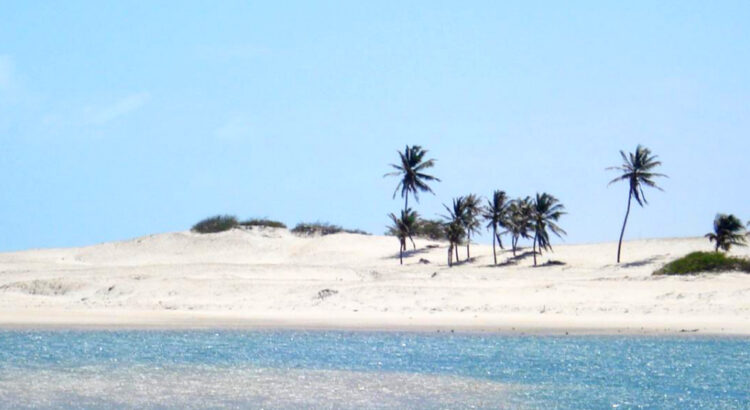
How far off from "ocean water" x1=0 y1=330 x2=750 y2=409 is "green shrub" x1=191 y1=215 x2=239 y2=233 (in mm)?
48563

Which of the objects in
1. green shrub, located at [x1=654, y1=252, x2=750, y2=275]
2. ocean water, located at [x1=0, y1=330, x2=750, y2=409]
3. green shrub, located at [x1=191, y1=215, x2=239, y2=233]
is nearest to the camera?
ocean water, located at [x1=0, y1=330, x2=750, y2=409]

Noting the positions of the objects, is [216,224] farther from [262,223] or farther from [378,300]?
[378,300]

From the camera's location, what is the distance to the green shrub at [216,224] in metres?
74.0

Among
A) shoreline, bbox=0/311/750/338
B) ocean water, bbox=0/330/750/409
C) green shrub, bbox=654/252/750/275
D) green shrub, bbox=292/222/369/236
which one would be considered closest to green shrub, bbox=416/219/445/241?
green shrub, bbox=292/222/369/236

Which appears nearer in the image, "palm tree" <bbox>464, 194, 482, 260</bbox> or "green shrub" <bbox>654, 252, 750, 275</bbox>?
"green shrub" <bbox>654, 252, 750, 275</bbox>

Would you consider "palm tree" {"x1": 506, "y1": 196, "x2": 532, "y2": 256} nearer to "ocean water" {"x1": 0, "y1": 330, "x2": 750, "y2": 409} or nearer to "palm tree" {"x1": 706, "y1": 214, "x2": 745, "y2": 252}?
"palm tree" {"x1": 706, "y1": 214, "x2": 745, "y2": 252}

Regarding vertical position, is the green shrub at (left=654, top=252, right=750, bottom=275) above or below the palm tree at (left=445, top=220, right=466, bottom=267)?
below

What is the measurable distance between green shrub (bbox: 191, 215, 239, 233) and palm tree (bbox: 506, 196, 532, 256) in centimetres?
2274

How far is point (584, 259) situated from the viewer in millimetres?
61062

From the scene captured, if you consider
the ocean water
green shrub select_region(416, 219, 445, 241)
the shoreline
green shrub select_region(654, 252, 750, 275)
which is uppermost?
green shrub select_region(416, 219, 445, 241)

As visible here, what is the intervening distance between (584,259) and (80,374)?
47217 mm

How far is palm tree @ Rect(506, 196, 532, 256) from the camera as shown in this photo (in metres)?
62.8

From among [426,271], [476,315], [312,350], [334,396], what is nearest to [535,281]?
[476,315]

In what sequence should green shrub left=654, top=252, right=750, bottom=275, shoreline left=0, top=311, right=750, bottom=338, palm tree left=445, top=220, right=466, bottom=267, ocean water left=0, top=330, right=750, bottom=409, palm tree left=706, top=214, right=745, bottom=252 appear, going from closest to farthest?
ocean water left=0, top=330, right=750, bottom=409 → shoreline left=0, top=311, right=750, bottom=338 → green shrub left=654, top=252, right=750, bottom=275 → palm tree left=706, top=214, right=745, bottom=252 → palm tree left=445, top=220, right=466, bottom=267
